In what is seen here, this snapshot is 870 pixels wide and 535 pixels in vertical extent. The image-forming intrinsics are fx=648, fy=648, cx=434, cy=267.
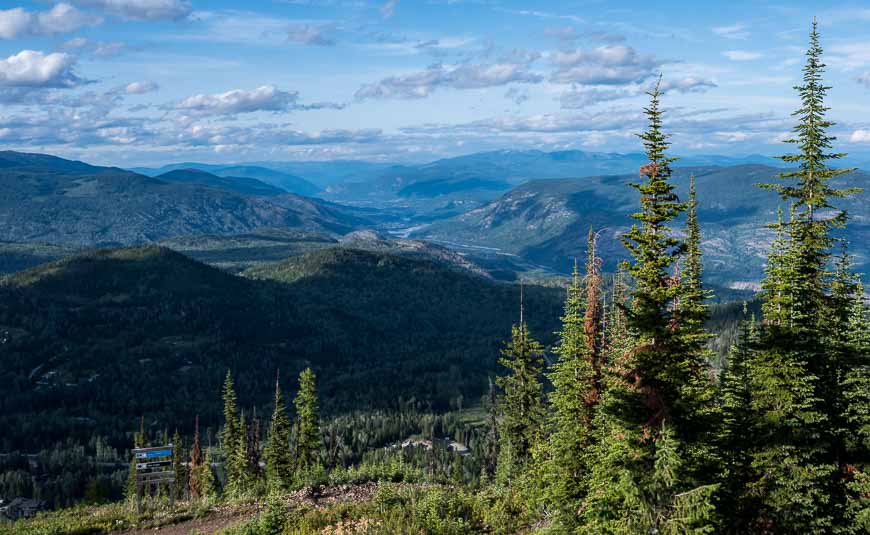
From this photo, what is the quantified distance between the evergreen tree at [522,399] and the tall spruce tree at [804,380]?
24.8 meters

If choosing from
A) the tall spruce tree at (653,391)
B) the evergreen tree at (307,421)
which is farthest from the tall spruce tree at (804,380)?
the evergreen tree at (307,421)

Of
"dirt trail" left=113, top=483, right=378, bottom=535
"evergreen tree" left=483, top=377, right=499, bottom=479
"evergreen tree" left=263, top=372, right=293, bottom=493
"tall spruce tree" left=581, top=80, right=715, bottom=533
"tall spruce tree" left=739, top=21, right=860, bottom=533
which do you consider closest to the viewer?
"tall spruce tree" left=581, top=80, right=715, bottom=533

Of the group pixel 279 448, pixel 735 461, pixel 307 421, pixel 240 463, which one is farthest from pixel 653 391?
pixel 240 463

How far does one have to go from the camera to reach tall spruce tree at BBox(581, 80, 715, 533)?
24.5 meters

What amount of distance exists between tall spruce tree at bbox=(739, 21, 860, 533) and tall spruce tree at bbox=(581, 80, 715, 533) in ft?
23.2

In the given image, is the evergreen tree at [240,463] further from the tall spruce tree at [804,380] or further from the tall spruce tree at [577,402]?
the tall spruce tree at [804,380]

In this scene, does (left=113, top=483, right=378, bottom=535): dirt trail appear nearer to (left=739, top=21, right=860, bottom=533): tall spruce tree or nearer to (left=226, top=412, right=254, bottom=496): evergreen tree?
(left=739, top=21, right=860, bottom=533): tall spruce tree

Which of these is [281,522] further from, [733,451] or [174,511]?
[733,451]

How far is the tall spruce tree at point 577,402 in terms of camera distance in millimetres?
35875

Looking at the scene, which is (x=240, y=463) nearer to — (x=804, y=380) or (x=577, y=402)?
(x=577, y=402)

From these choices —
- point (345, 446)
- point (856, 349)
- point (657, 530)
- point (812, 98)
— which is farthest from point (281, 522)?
point (345, 446)

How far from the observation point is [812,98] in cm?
3256

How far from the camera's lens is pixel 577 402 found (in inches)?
1469

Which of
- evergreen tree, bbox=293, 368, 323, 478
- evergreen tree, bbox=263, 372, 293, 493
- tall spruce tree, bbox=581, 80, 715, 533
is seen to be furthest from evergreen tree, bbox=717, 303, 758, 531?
evergreen tree, bbox=263, 372, 293, 493
